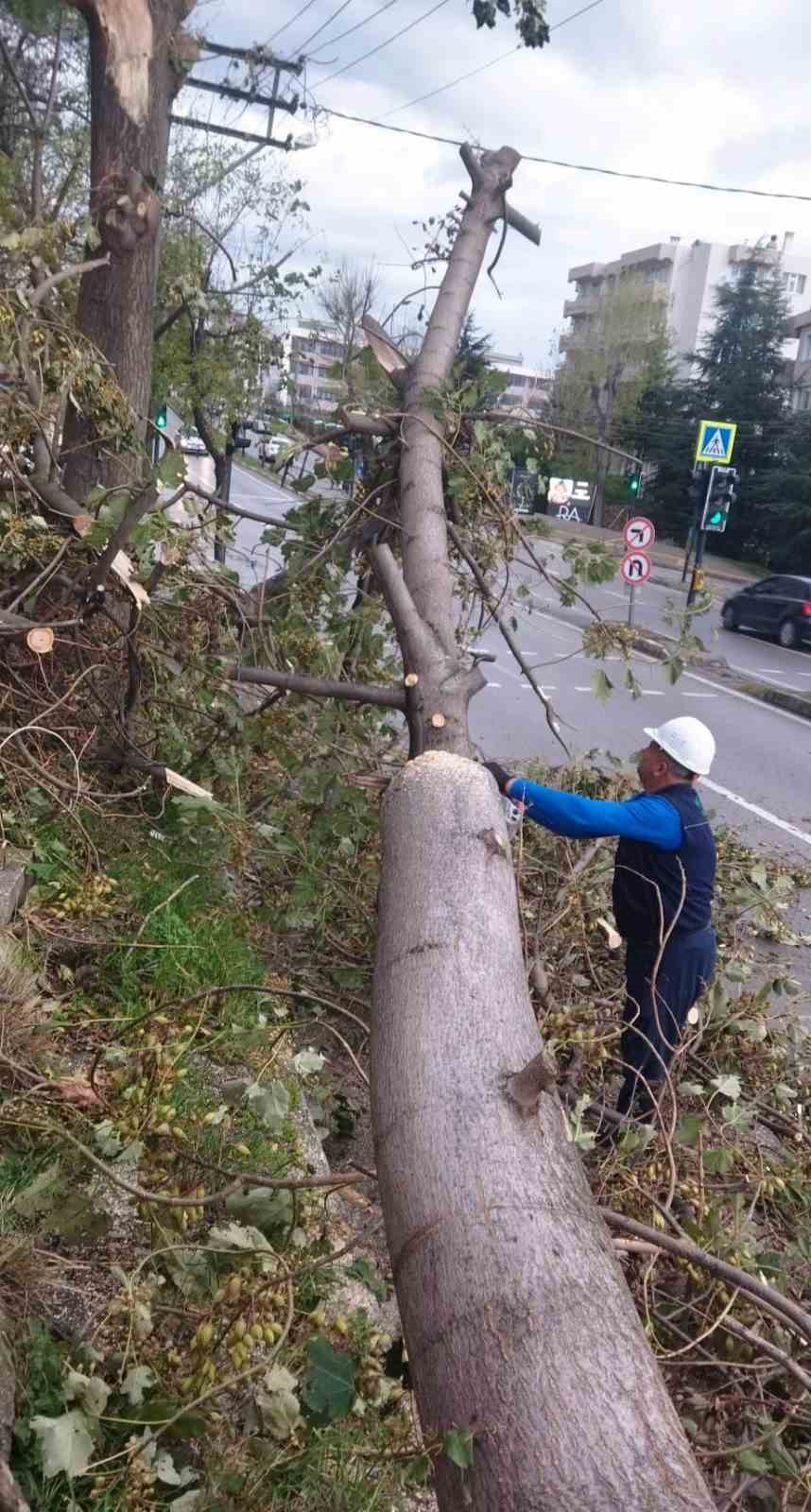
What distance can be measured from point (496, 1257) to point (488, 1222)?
59 mm

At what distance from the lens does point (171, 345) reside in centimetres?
1369

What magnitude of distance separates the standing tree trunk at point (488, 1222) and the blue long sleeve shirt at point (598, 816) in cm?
65

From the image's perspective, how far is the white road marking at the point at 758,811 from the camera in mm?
8977

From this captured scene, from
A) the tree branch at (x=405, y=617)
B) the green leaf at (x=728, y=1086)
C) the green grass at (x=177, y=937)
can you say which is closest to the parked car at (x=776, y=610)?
the tree branch at (x=405, y=617)

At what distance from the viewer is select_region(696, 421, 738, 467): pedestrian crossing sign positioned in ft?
59.0

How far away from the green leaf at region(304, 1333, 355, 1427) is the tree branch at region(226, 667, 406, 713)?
6.66 feet

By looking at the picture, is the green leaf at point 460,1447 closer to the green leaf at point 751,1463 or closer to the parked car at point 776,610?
the green leaf at point 751,1463

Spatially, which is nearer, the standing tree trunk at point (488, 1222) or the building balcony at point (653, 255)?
the standing tree trunk at point (488, 1222)

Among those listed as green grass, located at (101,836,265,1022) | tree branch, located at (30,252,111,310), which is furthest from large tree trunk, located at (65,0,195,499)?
green grass, located at (101,836,265,1022)

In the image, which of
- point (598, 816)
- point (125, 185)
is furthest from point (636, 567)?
point (598, 816)

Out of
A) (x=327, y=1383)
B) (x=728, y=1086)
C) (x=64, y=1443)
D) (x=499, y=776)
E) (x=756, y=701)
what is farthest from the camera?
(x=756, y=701)

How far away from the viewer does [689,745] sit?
3773 mm

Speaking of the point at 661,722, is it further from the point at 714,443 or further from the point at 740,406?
the point at 740,406

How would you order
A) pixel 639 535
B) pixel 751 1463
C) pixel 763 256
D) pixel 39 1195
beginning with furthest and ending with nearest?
1. pixel 763 256
2. pixel 639 535
3. pixel 39 1195
4. pixel 751 1463
